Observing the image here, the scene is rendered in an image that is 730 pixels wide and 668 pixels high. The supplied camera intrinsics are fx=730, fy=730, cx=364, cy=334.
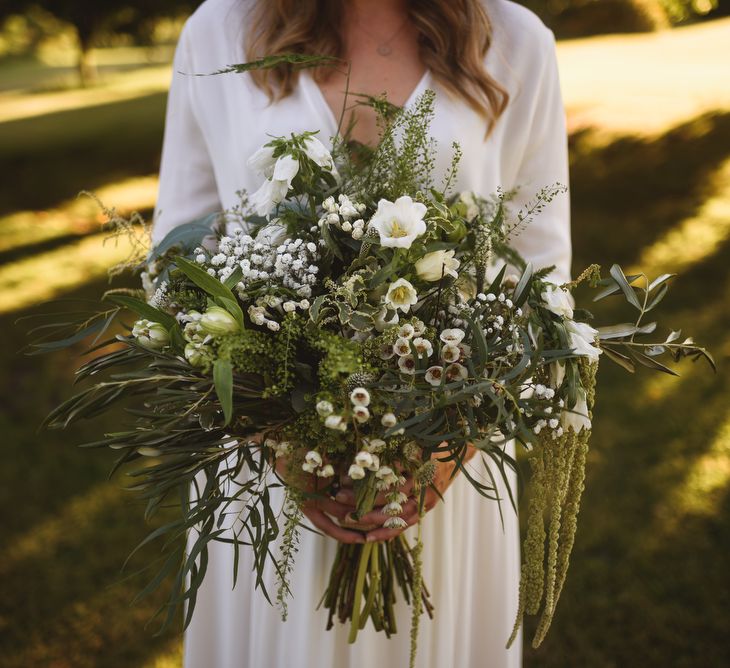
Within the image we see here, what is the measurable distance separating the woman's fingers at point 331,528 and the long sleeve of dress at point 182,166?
3.03 ft

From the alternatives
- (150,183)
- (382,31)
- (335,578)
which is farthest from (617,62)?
(335,578)

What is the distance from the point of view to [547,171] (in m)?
2.09

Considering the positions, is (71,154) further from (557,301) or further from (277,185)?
(557,301)

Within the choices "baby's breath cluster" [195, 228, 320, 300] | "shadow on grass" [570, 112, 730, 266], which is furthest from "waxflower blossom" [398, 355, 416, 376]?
"shadow on grass" [570, 112, 730, 266]

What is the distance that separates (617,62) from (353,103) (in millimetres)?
9367

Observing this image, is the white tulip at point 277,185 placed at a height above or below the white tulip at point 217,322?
above

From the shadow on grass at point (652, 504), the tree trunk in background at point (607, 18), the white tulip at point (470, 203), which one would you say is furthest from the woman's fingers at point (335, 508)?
the tree trunk in background at point (607, 18)

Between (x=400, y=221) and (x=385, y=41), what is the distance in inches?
39.1

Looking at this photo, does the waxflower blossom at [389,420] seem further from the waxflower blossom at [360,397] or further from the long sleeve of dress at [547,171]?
the long sleeve of dress at [547,171]

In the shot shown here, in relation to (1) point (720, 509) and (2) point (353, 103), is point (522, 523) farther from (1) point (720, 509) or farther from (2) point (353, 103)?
(2) point (353, 103)

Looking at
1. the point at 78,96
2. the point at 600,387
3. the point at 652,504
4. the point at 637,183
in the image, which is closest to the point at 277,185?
the point at 652,504

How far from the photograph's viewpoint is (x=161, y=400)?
1.29 metres

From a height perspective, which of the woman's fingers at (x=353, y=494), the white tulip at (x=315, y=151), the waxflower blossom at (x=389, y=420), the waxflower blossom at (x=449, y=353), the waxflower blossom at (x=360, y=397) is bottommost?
the woman's fingers at (x=353, y=494)

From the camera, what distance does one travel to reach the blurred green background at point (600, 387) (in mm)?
3359
